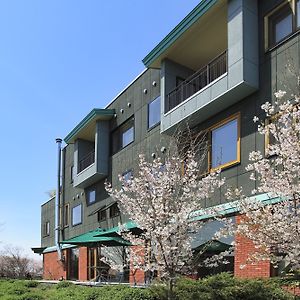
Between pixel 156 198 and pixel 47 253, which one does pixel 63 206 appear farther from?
pixel 156 198

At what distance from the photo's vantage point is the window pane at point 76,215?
29.6 metres

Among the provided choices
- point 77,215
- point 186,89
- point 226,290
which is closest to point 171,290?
point 226,290

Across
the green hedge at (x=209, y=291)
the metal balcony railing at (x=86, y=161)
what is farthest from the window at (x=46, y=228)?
the green hedge at (x=209, y=291)

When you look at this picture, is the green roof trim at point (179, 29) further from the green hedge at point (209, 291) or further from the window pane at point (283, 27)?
the green hedge at point (209, 291)

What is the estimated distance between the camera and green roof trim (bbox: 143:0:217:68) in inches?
594

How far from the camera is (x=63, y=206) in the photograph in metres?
33.2

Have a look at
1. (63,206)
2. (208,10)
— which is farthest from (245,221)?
(63,206)

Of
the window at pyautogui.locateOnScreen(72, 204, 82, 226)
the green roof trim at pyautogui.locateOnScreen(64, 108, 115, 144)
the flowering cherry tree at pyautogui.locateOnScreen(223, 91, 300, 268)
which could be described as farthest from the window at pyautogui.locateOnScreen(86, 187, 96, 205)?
the flowering cherry tree at pyautogui.locateOnScreen(223, 91, 300, 268)

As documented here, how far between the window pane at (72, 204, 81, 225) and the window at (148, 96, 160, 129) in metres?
11.2

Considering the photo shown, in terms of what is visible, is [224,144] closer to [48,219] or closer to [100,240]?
[100,240]

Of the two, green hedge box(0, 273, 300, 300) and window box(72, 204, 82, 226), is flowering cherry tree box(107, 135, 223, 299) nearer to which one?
green hedge box(0, 273, 300, 300)

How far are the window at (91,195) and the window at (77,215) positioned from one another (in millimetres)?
1785

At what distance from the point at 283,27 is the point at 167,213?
23.1 feet

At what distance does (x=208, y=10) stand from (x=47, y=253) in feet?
87.8
